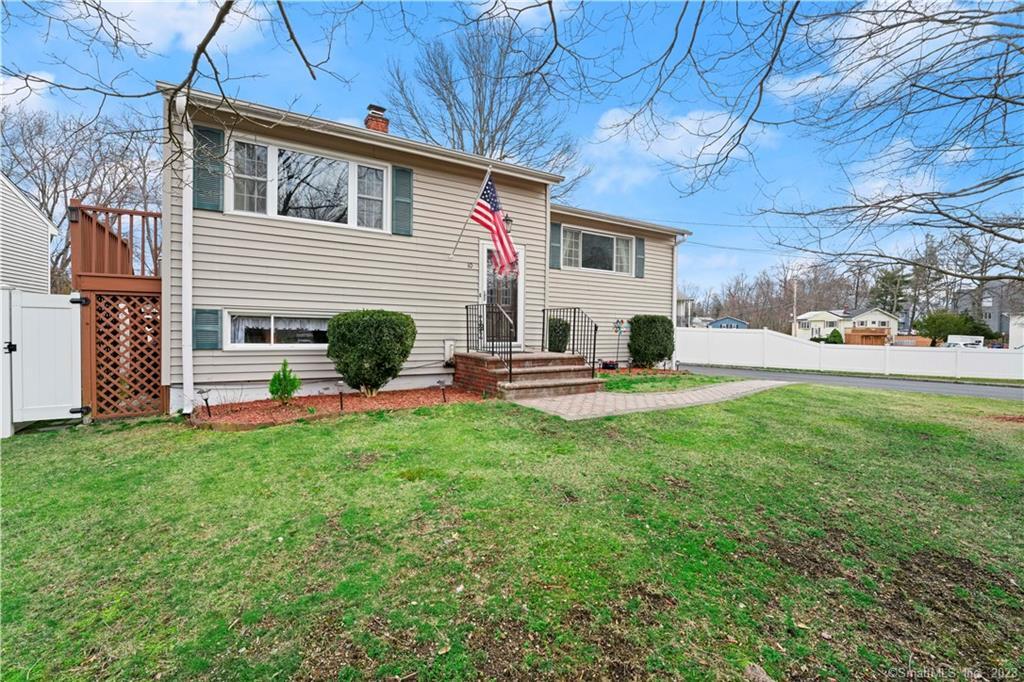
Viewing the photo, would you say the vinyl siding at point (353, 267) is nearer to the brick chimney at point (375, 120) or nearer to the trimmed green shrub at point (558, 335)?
the brick chimney at point (375, 120)

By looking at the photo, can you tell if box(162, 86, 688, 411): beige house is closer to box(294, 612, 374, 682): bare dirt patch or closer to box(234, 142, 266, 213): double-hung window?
box(234, 142, 266, 213): double-hung window

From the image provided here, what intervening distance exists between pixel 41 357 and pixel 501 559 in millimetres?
6363

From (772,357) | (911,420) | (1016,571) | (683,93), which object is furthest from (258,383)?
(772,357)

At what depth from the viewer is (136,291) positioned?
6.06 meters

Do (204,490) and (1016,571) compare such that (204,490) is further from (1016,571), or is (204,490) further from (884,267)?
(884,267)

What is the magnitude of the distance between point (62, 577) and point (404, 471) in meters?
2.01

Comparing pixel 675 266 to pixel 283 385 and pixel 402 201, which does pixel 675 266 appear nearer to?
pixel 402 201

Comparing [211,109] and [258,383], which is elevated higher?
[211,109]

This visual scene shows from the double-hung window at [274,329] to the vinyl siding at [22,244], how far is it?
23.3 feet

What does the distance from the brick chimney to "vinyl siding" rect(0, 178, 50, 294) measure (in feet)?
27.9

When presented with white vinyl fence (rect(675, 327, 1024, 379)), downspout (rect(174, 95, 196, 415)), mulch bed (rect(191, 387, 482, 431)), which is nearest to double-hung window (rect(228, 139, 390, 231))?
downspout (rect(174, 95, 196, 415))

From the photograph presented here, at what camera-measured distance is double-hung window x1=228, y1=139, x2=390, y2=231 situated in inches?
259

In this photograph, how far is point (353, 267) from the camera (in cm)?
735

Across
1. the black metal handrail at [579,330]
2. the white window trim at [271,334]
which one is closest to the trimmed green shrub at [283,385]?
the white window trim at [271,334]
